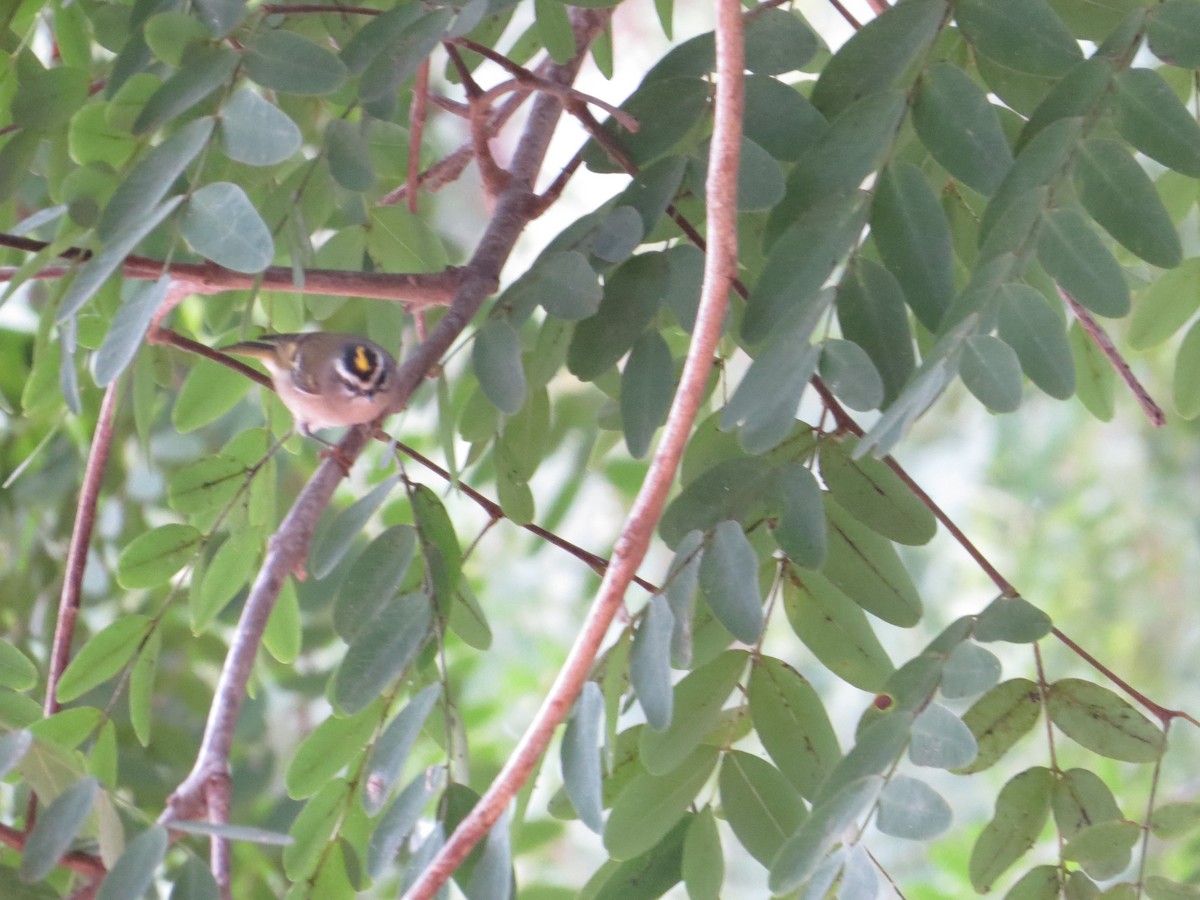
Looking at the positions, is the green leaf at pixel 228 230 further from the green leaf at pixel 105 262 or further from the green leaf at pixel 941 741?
the green leaf at pixel 941 741

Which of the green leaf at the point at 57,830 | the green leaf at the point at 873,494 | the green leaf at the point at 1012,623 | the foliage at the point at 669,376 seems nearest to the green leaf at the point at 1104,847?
the foliage at the point at 669,376

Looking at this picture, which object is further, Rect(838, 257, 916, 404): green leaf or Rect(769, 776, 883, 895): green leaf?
Rect(838, 257, 916, 404): green leaf

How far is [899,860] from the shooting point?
3.46 m

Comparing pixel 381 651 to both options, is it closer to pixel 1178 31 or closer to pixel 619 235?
pixel 619 235

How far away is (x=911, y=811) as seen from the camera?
79 centimetres

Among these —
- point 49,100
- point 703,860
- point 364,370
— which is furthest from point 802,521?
→ point 364,370

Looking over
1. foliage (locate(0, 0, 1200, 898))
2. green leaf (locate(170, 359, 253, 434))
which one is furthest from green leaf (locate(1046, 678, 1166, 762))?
green leaf (locate(170, 359, 253, 434))

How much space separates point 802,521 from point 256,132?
1.63 feet

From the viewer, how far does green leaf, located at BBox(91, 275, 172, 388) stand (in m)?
0.87

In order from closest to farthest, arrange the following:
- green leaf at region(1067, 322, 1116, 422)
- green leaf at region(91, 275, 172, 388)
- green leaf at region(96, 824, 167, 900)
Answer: green leaf at region(96, 824, 167, 900) < green leaf at region(91, 275, 172, 388) < green leaf at region(1067, 322, 1116, 422)

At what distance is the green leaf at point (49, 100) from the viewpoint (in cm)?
109

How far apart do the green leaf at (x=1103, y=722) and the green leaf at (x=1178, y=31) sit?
465 mm

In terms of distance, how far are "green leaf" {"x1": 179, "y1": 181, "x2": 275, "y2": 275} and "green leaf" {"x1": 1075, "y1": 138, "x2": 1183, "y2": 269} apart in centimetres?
58

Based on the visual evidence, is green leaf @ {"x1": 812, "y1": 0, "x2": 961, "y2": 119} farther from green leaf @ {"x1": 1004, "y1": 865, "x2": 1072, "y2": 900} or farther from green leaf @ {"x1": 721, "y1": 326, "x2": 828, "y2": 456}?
green leaf @ {"x1": 1004, "y1": 865, "x2": 1072, "y2": 900}
